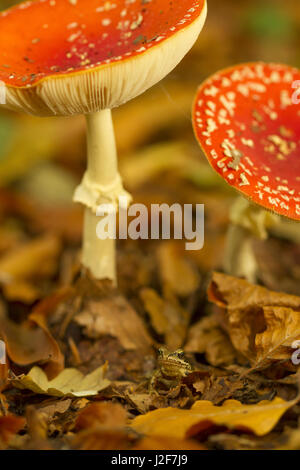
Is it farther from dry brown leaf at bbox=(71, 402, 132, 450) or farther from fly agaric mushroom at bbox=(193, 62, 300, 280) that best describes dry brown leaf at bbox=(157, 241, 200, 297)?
dry brown leaf at bbox=(71, 402, 132, 450)

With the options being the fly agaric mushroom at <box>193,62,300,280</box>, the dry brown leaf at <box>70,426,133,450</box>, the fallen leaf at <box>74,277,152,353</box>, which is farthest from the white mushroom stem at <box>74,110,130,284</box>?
the dry brown leaf at <box>70,426,133,450</box>

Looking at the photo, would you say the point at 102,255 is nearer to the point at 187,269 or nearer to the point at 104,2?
the point at 187,269

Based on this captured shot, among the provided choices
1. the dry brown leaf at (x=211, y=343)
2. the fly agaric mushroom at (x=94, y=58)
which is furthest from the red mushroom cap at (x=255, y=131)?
the dry brown leaf at (x=211, y=343)

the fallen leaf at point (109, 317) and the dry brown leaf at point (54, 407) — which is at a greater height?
the fallen leaf at point (109, 317)

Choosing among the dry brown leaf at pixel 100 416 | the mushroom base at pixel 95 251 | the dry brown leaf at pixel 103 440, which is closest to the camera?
the dry brown leaf at pixel 103 440

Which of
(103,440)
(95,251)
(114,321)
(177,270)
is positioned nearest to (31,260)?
(95,251)

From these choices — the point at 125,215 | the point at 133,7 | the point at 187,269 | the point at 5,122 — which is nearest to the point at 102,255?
the point at 187,269

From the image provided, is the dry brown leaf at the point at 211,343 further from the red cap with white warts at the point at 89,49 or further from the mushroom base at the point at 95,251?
the red cap with white warts at the point at 89,49
